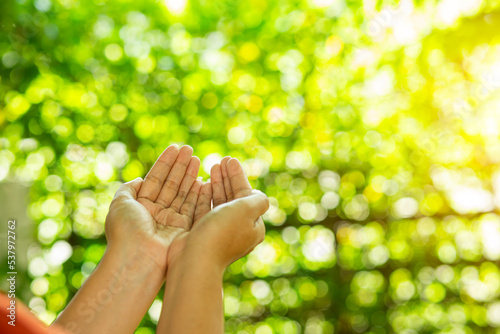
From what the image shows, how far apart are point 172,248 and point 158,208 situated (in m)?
0.19

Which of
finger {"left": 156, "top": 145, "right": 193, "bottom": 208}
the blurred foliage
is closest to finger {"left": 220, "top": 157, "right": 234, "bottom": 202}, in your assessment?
finger {"left": 156, "top": 145, "right": 193, "bottom": 208}

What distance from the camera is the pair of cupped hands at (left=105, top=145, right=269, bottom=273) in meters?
0.96

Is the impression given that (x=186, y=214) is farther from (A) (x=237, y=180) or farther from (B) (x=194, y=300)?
(B) (x=194, y=300)

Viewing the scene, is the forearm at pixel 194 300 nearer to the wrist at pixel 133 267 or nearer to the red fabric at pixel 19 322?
the wrist at pixel 133 267

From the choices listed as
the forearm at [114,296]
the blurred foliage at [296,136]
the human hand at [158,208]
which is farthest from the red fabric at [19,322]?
the blurred foliage at [296,136]

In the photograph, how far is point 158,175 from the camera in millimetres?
1237

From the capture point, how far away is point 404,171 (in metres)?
1.82

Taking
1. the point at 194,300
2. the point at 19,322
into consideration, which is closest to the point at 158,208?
the point at 194,300

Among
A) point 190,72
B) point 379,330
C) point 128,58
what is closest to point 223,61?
point 190,72

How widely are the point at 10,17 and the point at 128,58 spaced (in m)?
0.44

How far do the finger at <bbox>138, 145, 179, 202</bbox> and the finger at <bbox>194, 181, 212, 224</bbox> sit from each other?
0.12 m

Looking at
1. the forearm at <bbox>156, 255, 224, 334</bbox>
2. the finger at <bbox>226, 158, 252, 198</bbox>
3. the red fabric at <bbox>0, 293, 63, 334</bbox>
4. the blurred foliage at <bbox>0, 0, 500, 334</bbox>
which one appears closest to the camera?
the red fabric at <bbox>0, 293, 63, 334</bbox>

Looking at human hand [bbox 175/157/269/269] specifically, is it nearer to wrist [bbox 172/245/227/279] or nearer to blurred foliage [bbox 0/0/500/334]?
wrist [bbox 172/245/227/279]

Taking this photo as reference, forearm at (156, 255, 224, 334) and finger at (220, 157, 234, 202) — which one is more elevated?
finger at (220, 157, 234, 202)
